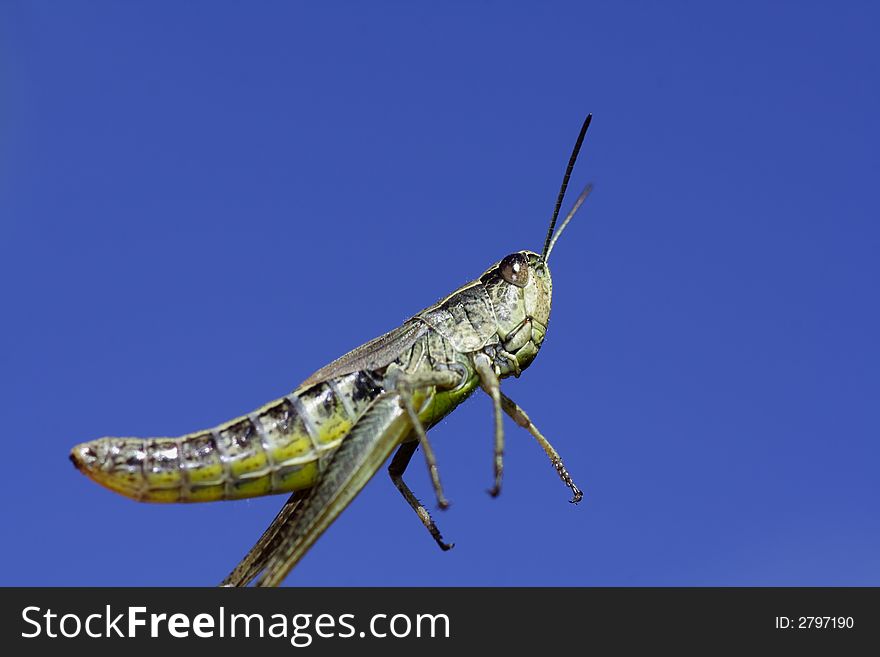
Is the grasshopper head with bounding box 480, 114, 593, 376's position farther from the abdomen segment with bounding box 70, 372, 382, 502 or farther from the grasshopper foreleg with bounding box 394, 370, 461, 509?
the abdomen segment with bounding box 70, 372, 382, 502

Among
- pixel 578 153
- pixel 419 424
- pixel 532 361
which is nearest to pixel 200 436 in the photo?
pixel 419 424

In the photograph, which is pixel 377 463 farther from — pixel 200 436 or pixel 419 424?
pixel 200 436

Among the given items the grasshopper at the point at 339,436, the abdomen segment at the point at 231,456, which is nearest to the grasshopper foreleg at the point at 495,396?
the grasshopper at the point at 339,436

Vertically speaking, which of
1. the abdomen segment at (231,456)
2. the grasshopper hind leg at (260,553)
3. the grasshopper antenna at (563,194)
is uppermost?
the grasshopper antenna at (563,194)

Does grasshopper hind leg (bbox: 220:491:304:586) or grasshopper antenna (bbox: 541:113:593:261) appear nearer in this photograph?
grasshopper hind leg (bbox: 220:491:304:586)

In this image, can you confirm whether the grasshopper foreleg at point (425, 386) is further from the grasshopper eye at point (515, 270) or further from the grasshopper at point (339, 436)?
the grasshopper eye at point (515, 270)

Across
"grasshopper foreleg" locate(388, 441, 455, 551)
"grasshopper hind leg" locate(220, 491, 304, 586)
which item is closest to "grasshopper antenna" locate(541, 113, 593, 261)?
"grasshopper foreleg" locate(388, 441, 455, 551)

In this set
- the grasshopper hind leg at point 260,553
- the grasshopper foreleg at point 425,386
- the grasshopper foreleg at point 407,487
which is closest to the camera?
the grasshopper foreleg at point 425,386

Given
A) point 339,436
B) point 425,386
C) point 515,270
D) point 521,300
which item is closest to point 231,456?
point 339,436
